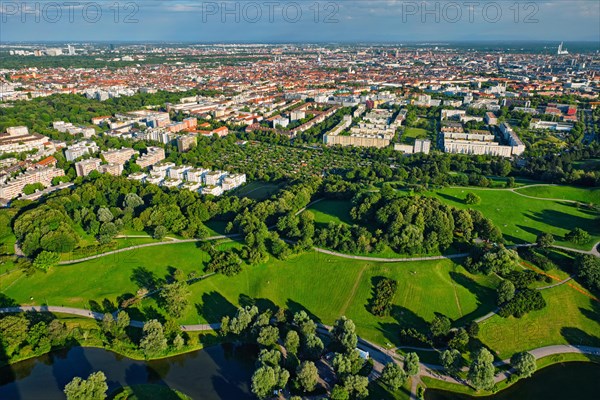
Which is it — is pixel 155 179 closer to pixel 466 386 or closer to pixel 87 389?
pixel 87 389

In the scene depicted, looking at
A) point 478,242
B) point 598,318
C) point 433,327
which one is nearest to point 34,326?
point 433,327

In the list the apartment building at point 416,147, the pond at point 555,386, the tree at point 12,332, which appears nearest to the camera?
the pond at point 555,386

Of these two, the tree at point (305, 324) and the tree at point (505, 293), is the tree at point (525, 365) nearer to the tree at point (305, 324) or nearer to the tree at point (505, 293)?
the tree at point (505, 293)

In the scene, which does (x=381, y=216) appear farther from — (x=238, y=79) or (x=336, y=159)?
(x=238, y=79)

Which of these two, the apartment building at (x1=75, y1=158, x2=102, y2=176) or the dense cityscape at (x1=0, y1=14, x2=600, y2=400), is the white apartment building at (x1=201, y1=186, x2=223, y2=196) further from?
the apartment building at (x1=75, y1=158, x2=102, y2=176)

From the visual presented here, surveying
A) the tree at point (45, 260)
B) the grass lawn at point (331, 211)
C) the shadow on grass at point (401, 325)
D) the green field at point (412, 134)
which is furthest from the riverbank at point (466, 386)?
the green field at point (412, 134)

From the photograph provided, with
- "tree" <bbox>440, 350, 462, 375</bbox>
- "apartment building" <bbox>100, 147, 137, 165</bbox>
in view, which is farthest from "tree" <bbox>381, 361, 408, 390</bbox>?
"apartment building" <bbox>100, 147, 137, 165</bbox>
